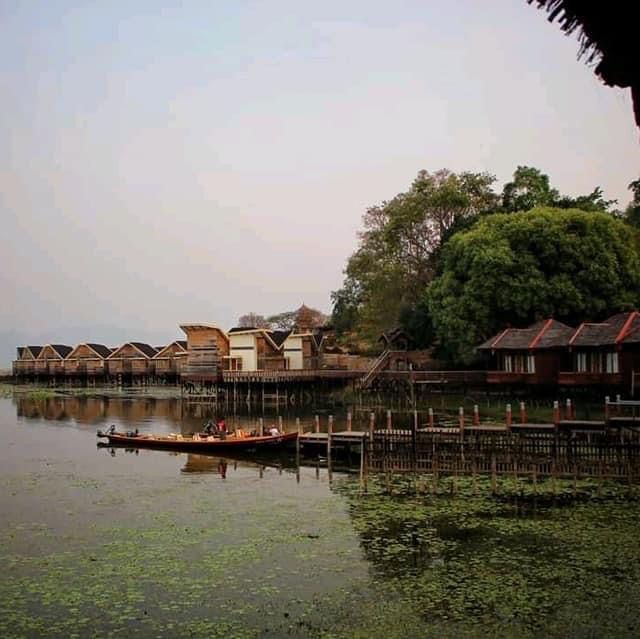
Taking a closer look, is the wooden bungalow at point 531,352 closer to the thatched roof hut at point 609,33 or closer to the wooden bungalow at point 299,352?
the wooden bungalow at point 299,352

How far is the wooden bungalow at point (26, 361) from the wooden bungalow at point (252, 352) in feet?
122

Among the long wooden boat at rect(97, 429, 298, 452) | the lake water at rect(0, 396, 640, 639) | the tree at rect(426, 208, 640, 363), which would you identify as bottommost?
the lake water at rect(0, 396, 640, 639)

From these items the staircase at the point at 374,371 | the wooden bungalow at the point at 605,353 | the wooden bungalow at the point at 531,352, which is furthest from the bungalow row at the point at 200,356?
the wooden bungalow at the point at 605,353

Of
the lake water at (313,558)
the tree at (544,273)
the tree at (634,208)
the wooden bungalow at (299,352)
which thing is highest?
the tree at (634,208)

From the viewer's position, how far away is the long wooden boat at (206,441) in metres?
28.1

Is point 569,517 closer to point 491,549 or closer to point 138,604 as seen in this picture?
point 491,549

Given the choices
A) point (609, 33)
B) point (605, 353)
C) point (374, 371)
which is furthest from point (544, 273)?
point (609, 33)

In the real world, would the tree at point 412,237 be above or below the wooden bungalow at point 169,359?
above

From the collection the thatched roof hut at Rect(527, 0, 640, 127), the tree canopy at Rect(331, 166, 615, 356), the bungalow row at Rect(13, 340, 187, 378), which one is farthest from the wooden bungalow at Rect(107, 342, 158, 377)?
the thatched roof hut at Rect(527, 0, 640, 127)

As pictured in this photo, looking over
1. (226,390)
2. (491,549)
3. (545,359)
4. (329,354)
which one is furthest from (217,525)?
(329,354)

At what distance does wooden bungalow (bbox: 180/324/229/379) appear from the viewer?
55.9m

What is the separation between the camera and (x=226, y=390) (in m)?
57.2

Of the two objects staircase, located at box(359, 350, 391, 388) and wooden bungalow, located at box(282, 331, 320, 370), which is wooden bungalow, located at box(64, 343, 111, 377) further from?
staircase, located at box(359, 350, 391, 388)

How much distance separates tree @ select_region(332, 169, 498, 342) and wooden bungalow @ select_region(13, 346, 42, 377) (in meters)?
47.6
